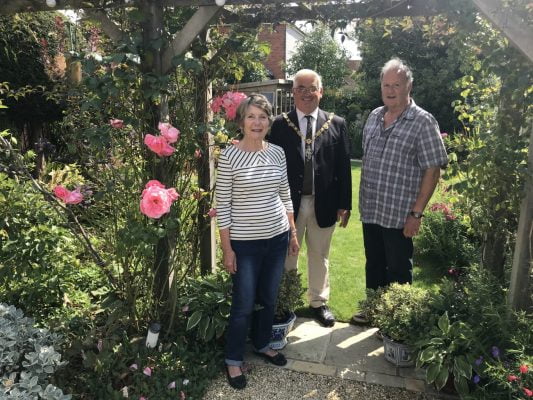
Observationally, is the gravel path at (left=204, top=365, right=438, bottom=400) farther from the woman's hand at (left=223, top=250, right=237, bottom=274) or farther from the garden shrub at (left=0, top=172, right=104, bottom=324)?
the garden shrub at (left=0, top=172, right=104, bottom=324)

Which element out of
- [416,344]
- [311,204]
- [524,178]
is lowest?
[416,344]

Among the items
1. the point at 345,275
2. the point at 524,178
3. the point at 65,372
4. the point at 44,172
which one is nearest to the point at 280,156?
the point at 524,178

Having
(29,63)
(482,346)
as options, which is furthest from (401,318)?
(29,63)

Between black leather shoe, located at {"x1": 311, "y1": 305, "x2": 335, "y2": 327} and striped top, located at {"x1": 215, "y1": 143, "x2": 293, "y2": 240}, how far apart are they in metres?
1.23

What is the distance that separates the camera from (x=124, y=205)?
279 cm

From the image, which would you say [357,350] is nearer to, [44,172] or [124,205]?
[124,205]

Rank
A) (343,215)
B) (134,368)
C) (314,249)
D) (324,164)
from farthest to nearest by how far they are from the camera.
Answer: (314,249)
(343,215)
(324,164)
(134,368)

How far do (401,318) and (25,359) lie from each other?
2.26 meters

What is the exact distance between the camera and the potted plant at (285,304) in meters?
3.07

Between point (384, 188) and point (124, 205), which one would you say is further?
point (384, 188)

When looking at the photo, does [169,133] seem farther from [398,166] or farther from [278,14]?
[398,166]

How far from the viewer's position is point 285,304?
3104mm

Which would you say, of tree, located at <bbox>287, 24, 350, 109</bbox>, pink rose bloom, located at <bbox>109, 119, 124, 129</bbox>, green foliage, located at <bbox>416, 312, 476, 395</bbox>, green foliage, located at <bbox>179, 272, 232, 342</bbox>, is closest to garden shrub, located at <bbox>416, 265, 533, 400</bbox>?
green foliage, located at <bbox>416, 312, 476, 395</bbox>

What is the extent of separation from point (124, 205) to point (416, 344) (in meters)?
2.01
